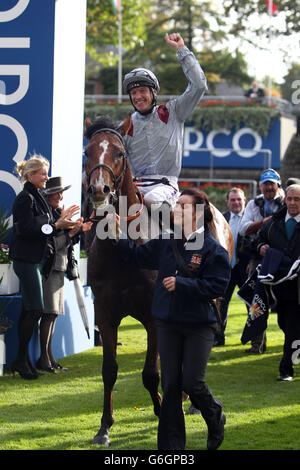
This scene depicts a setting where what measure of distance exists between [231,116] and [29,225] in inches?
693

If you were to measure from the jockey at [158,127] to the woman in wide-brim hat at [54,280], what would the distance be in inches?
89.5

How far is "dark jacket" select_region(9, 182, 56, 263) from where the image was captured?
7.57 meters

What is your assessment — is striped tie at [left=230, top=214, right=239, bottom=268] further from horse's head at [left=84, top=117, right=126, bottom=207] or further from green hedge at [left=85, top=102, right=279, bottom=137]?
green hedge at [left=85, top=102, right=279, bottom=137]

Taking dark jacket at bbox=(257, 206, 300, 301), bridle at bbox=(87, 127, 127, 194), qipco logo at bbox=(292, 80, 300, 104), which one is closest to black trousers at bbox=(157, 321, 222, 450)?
bridle at bbox=(87, 127, 127, 194)

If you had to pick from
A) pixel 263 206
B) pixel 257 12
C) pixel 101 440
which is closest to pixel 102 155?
pixel 101 440

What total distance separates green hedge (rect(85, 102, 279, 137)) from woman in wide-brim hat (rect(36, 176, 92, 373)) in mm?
16307

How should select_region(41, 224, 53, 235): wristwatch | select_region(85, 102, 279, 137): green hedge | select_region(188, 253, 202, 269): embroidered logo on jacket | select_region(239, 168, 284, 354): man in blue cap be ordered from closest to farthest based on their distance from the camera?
select_region(188, 253, 202, 269): embroidered logo on jacket → select_region(41, 224, 53, 235): wristwatch → select_region(239, 168, 284, 354): man in blue cap → select_region(85, 102, 279, 137): green hedge

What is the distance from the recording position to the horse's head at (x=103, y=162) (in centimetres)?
468

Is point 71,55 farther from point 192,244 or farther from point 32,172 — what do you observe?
point 192,244

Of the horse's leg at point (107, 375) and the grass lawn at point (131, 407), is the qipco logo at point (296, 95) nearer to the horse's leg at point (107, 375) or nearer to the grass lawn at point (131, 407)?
the grass lawn at point (131, 407)

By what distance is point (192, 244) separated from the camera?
4.77 meters

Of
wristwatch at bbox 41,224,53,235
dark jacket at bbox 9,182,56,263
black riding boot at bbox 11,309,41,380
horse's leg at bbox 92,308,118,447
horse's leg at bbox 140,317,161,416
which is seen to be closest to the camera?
horse's leg at bbox 92,308,118,447

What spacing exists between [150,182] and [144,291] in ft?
2.89

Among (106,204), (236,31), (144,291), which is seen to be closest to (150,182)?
(144,291)
